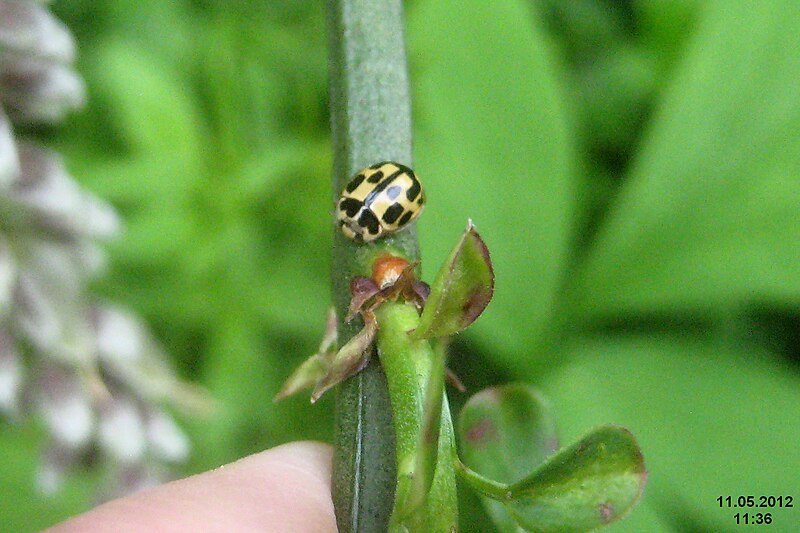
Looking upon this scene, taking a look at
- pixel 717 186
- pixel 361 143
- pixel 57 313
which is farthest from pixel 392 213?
pixel 717 186

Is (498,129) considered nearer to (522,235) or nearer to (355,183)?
(522,235)

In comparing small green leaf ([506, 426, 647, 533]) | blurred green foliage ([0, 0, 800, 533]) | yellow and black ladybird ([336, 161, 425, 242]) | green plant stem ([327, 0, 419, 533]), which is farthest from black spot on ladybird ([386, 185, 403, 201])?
blurred green foliage ([0, 0, 800, 533])

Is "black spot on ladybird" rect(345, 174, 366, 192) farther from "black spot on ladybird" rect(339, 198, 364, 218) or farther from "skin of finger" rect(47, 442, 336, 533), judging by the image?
"skin of finger" rect(47, 442, 336, 533)

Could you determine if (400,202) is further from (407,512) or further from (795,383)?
(795,383)

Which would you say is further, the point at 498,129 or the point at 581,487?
the point at 498,129

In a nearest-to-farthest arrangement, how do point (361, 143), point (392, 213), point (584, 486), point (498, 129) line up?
1. point (584, 486)
2. point (361, 143)
3. point (392, 213)
4. point (498, 129)

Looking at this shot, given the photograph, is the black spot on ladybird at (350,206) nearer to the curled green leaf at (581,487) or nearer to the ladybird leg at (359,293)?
the ladybird leg at (359,293)

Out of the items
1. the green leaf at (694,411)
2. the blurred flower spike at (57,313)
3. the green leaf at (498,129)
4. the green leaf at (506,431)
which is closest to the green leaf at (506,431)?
the green leaf at (506,431)
